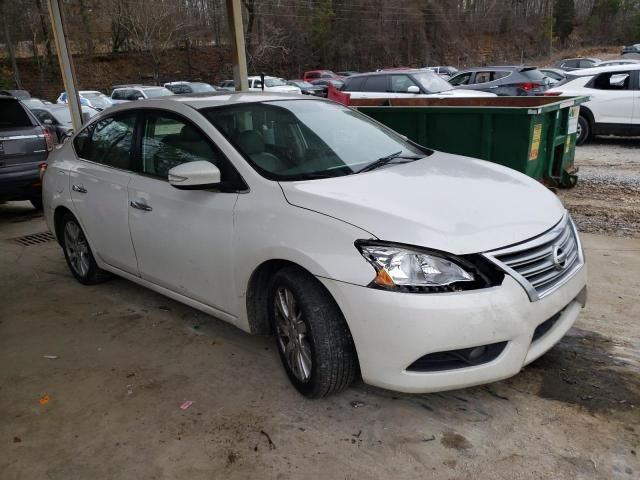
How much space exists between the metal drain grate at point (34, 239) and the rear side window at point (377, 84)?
8.32 metres

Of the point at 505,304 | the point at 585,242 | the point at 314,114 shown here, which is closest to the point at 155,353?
the point at 314,114

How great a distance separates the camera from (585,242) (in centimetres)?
543

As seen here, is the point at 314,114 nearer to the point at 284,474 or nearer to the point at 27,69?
the point at 284,474

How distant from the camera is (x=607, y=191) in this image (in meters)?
7.53

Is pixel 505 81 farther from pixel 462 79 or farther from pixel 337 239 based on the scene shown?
pixel 337 239

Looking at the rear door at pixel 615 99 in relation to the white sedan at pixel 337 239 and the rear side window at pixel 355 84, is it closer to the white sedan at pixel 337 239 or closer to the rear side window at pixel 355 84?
the rear side window at pixel 355 84

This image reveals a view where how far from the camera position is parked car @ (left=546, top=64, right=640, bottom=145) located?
10359 millimetres

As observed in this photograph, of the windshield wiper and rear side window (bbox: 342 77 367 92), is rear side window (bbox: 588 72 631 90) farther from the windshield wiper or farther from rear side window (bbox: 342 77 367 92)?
the windshield wiper

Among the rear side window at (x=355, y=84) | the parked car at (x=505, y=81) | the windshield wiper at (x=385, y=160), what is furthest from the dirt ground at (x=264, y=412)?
the parked car at (x=505, y=81)

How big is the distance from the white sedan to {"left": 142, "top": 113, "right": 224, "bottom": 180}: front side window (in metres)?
0.01

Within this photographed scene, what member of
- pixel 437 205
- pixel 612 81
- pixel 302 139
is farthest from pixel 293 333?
pixel 612 81

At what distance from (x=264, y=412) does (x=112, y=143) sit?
2494mm

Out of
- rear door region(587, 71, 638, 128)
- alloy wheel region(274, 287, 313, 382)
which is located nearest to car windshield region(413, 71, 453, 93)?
rear door region(587, 71, 638, 128)

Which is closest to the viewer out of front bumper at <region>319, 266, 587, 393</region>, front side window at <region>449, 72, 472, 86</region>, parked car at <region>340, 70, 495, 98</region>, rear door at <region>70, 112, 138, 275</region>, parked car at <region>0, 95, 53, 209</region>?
front bumper at <region>319, 266, 587, 393</region>
